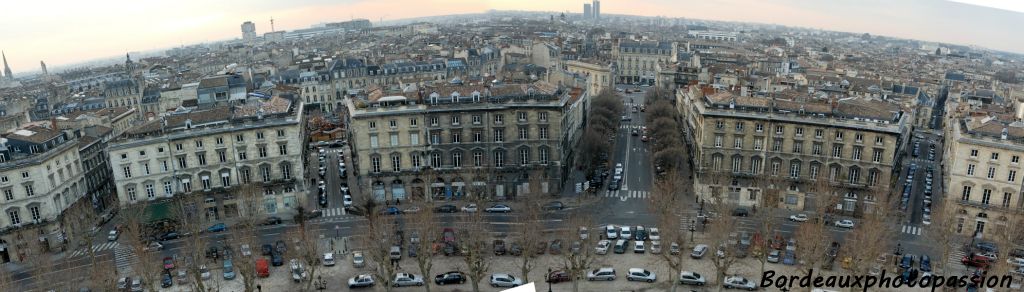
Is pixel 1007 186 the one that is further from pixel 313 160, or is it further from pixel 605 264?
pixel 313 160

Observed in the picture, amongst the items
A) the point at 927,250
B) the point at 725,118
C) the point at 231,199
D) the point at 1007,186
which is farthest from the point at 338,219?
the point at 1007,186

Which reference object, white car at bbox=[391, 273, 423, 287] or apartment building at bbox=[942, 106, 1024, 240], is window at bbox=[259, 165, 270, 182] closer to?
white car at bbox=[391, 273, 423, 287]

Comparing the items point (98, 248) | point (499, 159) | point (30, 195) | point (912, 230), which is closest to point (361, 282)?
point (499, 159)

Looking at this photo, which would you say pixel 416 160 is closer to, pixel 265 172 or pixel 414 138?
pixel 414 138

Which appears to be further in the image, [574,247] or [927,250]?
[927,250]

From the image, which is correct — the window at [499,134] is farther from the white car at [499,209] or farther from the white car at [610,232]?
the white car at [610,232]
